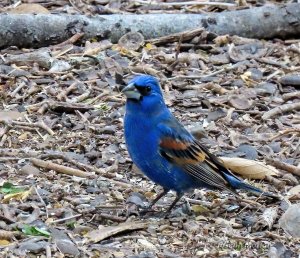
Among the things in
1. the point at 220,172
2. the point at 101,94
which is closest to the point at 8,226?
the point at 220,172

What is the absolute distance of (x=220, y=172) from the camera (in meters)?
5.65

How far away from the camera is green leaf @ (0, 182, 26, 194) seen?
566 cm

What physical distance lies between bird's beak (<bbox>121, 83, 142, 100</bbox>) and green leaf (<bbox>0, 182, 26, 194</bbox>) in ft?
2.74

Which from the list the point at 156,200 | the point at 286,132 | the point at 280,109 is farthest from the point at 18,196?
the point at 280,109

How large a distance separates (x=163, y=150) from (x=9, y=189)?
894 millimetres

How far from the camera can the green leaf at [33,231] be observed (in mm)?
5125

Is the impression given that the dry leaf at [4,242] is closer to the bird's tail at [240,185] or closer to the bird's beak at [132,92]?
the bird's beak at [132,92]

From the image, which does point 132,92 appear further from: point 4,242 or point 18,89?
point 18,89

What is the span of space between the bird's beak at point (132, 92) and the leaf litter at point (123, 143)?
0.64 metres

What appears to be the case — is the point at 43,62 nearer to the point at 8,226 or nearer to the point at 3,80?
the point at 3,80

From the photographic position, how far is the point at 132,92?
543cm

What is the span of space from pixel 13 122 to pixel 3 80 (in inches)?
31.6

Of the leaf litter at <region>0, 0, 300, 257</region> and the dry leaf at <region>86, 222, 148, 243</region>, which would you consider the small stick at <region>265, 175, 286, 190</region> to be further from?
the dry leaf at <region>86, 222, 148, 243</region>

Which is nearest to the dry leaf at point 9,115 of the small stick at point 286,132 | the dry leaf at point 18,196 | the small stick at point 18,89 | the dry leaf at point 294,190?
the small stick at point 18,89
